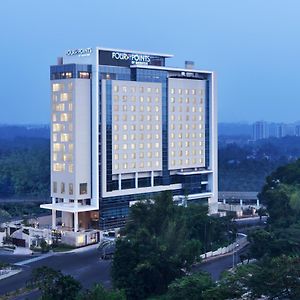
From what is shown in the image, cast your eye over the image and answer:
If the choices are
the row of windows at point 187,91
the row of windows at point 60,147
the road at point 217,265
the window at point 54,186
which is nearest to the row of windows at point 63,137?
the row of windows at point 60,147

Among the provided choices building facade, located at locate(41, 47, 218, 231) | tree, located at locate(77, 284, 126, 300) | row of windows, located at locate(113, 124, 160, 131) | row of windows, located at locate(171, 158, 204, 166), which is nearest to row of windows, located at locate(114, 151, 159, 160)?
building facade, located at locate(41, 47, 218, 231)

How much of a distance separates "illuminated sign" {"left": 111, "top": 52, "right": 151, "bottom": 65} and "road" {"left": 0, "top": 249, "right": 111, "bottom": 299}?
7604 mm

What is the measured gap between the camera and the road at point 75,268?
19188 millimetres

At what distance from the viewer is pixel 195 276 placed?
49.2 feet

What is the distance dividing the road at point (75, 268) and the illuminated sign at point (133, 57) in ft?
24.9

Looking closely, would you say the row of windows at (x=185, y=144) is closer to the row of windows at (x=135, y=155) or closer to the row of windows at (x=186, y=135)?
the row of windows at (x=186, y=135)

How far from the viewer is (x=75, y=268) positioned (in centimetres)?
2123

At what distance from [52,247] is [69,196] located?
2.39 m

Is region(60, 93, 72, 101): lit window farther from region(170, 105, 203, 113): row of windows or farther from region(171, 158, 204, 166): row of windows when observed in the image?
region(171, 158, 204, 166): row of windows

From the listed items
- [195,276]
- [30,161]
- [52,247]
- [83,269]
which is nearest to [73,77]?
[52,247]

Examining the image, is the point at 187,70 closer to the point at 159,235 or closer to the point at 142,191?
the point at 142,191

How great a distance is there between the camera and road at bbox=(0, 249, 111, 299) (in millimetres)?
19188

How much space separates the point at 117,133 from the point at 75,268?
7.21m

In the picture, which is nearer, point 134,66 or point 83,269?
point 83,269
